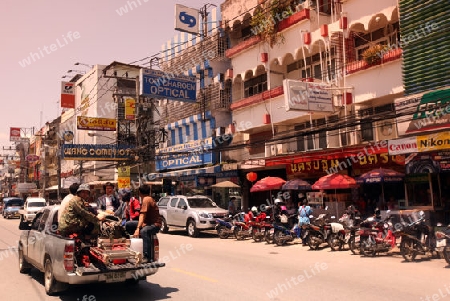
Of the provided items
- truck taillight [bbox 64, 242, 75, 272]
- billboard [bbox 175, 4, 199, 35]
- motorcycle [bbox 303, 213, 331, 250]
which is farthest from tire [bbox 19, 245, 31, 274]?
billboard [bbox 175, 4, 199, 35]

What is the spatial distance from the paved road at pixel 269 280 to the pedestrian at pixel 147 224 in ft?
2.76

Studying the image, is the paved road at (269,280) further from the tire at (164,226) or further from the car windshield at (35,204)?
the car windshield at (35,204)

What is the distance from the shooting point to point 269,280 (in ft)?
27.9

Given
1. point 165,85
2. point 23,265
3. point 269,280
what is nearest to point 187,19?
point 165,85

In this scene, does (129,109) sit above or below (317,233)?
above

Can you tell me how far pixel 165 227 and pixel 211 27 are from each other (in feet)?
51.6

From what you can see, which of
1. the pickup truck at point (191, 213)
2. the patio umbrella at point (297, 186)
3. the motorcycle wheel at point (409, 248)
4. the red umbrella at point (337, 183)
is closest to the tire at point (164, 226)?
the pickup truck at point (191, 213)

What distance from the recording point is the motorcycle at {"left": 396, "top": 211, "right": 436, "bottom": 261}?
11.0 m

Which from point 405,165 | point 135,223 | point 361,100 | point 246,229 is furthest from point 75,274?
point 361,100

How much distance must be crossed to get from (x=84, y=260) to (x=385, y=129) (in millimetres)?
15326

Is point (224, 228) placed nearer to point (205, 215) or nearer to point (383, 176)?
point (205, 215)

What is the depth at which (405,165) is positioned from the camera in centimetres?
1619

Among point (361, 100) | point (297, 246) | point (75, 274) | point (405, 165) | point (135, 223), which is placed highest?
point (361, 100)

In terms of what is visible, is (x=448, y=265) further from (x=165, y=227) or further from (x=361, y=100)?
(x=165, y=227)
